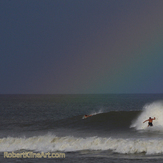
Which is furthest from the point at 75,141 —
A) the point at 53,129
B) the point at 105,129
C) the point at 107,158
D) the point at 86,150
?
the point at 53,129

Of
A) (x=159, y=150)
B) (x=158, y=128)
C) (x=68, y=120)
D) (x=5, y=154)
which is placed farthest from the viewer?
(x=68, y=120)

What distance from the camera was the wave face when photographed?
17.4 metres

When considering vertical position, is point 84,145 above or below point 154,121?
below

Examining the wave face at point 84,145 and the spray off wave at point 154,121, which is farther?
the spray off wave at point 154,121

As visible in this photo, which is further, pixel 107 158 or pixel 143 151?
pixel 143 151

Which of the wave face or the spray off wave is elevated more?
the spray off wave

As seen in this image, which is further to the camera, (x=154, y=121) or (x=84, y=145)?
(x=154, y=121)

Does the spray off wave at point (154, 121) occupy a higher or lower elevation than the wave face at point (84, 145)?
higher

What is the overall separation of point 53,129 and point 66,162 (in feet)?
49.2

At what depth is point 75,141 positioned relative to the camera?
2020 centimetres

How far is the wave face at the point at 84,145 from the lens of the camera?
57.2 feet

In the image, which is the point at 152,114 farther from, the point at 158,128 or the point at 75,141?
the point at 75,141

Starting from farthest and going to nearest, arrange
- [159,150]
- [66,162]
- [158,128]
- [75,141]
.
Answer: [158,128] < [75,141] < [159,150] < [66,162]

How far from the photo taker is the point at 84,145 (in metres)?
19.5
